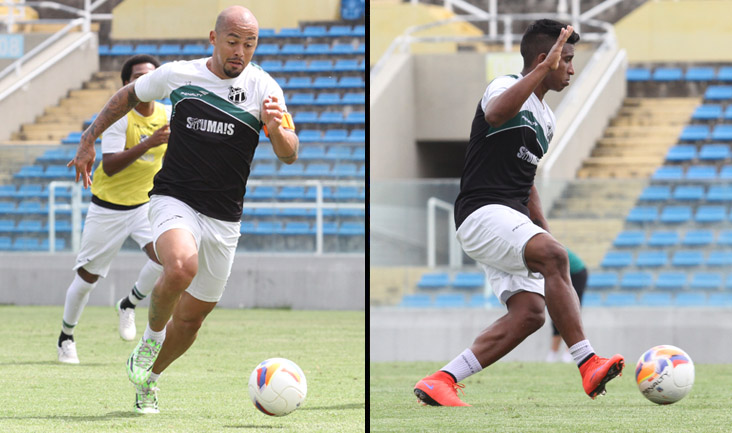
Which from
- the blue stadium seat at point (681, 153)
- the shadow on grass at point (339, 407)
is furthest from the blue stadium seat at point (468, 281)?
the blue stadium seat at point (681, 153)

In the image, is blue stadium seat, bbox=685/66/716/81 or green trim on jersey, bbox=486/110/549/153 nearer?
green trim on jersey, bbox=486/110/549/153

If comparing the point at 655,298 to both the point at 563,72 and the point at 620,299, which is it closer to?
the point at 620,299

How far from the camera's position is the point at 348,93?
19391 mm

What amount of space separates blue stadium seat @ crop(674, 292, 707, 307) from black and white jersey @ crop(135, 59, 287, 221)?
768cm

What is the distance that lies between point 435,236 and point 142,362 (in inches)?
283

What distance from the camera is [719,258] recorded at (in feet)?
38.9

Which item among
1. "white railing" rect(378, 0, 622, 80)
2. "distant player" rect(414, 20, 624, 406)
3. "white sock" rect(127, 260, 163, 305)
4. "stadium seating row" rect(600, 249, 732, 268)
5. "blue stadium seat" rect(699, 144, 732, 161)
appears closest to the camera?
"distant player" rect(414, 20, 624, 406)

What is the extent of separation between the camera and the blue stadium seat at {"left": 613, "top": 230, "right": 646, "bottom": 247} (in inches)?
474

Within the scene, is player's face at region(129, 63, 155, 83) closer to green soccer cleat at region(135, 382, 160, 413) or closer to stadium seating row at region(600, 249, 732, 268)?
green soccer cleat at region(135, 382, 160, 413)

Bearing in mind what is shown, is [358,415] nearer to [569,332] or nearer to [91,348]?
[569,332]

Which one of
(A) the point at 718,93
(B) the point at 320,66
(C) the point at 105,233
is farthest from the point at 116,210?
(A) the point at 718,93

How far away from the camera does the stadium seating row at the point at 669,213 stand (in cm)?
1184

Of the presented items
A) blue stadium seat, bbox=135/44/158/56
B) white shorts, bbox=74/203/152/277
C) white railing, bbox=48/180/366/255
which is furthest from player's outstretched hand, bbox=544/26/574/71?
blue stadium seat, bbox=135/44/158/56

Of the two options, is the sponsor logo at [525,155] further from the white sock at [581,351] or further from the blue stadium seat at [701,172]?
the blue stadium seat at [701,172]
